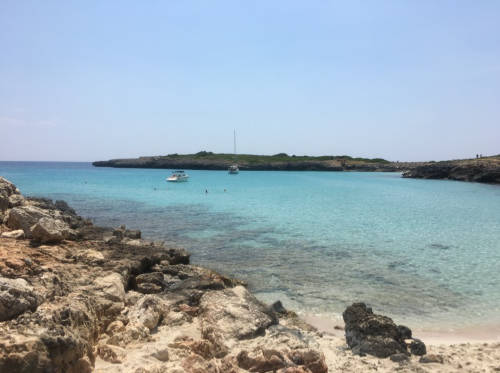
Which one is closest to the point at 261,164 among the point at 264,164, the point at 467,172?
the point at 264,164

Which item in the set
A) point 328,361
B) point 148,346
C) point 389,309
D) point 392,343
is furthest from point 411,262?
point 148,346

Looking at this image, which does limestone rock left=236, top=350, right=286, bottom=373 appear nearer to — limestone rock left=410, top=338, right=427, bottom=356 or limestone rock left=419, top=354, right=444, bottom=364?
limestone rock left=419, top=354, right=444, bottom=364

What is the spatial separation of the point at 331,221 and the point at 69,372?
22.4 m

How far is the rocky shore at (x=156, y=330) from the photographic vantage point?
190 inches

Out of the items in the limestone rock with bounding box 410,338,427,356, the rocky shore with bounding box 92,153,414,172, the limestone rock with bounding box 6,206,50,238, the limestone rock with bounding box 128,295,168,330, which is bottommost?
the limestone rock with bounding box 410,338,427,356

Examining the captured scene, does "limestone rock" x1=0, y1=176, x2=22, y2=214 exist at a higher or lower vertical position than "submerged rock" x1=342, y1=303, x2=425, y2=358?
higher

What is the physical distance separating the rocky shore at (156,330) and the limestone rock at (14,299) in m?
0.01

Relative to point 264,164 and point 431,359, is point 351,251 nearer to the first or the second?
point 431,359

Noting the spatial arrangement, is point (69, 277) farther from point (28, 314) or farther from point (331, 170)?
point (331, 170)

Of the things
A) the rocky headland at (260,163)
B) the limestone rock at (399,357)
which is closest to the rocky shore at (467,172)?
the rocky headland at (260,163)

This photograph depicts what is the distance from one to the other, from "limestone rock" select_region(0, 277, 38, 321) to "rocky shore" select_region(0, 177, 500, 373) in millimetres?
14

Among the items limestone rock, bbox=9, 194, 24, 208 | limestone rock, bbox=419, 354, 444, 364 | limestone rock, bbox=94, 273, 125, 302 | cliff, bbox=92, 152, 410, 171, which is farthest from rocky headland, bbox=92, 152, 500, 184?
limestone rock, bbox=94, 273, 125, 302

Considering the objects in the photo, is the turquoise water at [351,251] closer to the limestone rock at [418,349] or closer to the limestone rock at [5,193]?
the limestone rock at [418,349]

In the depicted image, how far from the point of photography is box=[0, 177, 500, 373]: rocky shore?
484 cm
